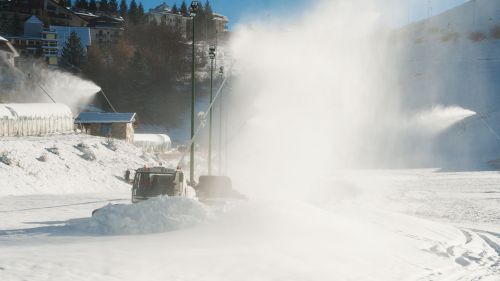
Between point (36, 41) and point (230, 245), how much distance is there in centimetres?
10551

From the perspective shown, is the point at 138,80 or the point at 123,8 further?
the point at 123,8

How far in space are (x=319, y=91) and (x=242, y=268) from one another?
85.2 meters

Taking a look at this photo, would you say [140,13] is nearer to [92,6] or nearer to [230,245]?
[92,6]

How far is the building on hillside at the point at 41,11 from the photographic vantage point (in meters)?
117

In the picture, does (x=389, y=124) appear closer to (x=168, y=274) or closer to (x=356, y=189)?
(x=356, y=189)

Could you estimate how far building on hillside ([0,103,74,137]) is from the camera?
45.4 m

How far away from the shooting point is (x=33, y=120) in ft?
160

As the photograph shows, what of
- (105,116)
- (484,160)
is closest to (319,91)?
(484,160)

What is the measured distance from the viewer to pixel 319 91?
316 ft

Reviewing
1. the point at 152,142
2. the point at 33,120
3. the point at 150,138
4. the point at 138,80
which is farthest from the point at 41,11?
the point at 33,120

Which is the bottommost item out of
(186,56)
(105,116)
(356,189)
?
(356,189)

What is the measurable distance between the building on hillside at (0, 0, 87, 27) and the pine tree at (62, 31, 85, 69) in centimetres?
1027

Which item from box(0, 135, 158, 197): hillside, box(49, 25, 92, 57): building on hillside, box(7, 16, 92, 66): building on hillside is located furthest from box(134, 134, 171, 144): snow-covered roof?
box(49, 25, 92, 57): building on hillside

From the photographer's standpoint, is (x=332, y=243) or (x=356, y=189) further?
(x=356, y=189)
